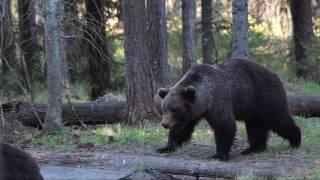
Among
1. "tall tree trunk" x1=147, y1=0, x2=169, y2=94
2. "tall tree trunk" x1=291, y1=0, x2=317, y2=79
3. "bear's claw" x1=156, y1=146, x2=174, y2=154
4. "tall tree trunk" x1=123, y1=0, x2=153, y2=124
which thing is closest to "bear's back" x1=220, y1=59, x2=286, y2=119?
"bear's claw" x1=156, y1=146, x2=174, y2=154

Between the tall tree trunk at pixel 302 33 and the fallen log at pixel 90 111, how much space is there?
9.11 m

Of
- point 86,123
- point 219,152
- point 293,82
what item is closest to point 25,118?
point 86,123

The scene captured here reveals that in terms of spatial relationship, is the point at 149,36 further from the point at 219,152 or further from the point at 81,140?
the point at 219,152

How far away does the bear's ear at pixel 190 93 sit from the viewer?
9.28 metres

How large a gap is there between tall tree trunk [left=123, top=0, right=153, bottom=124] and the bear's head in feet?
10.4

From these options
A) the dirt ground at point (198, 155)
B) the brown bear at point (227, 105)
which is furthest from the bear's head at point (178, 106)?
the dirt ground at point (198, 155)

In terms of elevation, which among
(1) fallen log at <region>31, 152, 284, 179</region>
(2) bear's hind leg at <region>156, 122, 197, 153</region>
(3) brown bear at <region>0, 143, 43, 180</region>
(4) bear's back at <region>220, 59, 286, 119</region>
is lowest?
(1) fallen log at <region>31, 152, 284, 179</region>

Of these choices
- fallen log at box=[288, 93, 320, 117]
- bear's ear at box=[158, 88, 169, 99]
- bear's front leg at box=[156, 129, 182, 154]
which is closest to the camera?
bear's ear at box=[158, 88, 169, 99]

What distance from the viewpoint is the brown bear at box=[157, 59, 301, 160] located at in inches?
368

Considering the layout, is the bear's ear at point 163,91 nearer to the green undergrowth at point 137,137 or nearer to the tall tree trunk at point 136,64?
the green undergrowth at point 137,137

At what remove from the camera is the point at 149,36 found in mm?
14617

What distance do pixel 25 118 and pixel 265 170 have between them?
574 centimetres

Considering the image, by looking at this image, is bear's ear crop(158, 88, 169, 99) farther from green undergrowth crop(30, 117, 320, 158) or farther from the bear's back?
green undergrowth crop(30, 117, 320, 158)

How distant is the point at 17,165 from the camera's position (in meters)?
6.63
